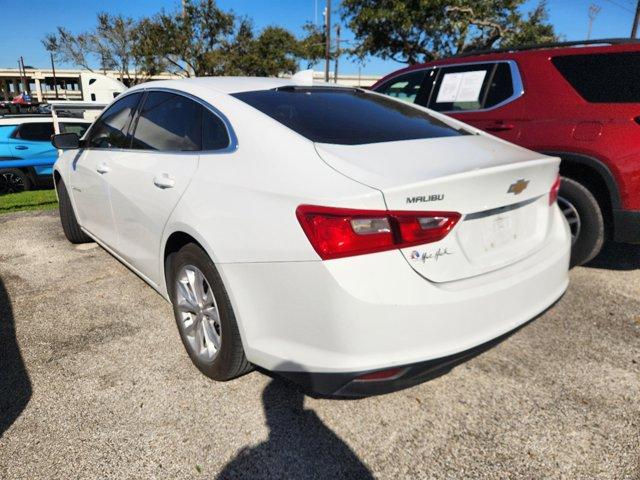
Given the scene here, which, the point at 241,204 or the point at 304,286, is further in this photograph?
the point at 241,204

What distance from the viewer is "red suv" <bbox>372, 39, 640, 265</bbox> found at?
345 cm

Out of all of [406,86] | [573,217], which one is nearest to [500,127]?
[573,217]

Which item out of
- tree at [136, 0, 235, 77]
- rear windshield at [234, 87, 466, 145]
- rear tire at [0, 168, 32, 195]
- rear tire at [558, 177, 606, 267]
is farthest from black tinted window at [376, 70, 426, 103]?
tree at [136, 0, 235, 77]

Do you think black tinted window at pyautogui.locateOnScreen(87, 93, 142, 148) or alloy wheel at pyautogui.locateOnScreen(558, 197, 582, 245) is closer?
black tinted window at pyautogui.locateOnScreen(87, 93, 142, 148)

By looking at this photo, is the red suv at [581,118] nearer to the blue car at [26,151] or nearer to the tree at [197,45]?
the blue car at [26,151]

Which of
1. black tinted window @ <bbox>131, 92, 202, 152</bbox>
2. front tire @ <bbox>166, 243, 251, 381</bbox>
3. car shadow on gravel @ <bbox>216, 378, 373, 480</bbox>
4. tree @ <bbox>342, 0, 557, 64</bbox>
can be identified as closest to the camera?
car shadow on gravel @ <bbox>216, 378, 373, 480</bbox>

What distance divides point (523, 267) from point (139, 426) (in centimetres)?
192

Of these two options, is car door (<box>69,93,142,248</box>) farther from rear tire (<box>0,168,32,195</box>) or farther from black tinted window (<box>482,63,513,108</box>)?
rear tire (<box>0,168,32,195</box>)

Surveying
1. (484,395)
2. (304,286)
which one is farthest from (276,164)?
(484,395)

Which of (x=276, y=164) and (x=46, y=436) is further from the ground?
(x=276, y=164)

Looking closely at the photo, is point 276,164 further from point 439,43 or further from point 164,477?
point 439,43

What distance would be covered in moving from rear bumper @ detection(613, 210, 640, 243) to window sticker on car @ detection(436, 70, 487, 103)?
1.73 metres

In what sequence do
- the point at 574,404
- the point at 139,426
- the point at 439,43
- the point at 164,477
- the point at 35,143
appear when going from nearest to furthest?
the point at 164,477 → the point at 139,426 → the point at 574,404 → the point at 35,143 → the point at 439,43

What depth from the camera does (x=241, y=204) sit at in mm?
2059
